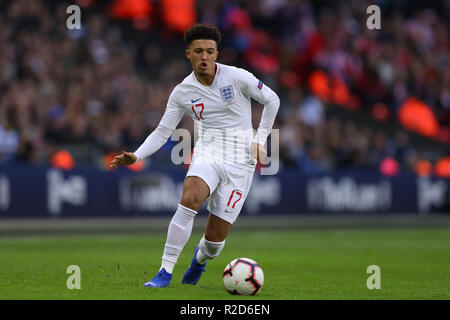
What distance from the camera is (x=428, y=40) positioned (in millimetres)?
31750

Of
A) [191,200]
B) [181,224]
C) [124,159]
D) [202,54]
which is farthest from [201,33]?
[181,224]

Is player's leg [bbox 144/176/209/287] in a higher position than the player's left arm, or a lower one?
lower

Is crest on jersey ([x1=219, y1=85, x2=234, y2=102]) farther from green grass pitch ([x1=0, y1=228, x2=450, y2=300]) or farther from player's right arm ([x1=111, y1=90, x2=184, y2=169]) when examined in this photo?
green grass pitch ([x1=0, y1=228, x2=450, y2=300])

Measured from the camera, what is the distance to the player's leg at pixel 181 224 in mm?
8961

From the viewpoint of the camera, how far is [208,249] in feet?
30.8

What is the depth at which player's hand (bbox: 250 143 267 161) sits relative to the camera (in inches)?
362

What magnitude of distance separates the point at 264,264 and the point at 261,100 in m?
4.07

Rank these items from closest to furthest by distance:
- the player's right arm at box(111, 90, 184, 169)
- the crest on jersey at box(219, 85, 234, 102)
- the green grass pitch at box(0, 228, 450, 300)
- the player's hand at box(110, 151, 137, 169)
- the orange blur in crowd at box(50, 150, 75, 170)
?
the green grass pitch at box(0, 228, 450, 300) → the player's hand at box(110, 151, 137, 169) → the crest on jersey at box(219, 85, 234, 102) → the player's right arm at box(111, 90, 184, 169) → the orange blur in crowd at box(50, 150, 75, 170)

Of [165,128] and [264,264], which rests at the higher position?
[165,128]

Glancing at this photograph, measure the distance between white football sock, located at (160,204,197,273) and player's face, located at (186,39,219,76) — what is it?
1443mm

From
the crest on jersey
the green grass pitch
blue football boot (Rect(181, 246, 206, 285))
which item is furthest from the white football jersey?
the green grass pitch

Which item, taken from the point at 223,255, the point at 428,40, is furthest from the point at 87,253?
the point at 428,40

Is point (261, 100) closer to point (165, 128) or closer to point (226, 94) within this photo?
point (226, 94)

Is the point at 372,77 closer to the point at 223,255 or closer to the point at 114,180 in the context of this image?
the point at 114,180
